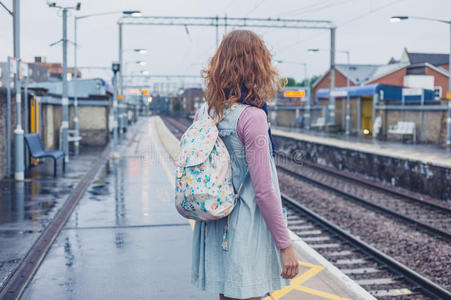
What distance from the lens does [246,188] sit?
2.44m

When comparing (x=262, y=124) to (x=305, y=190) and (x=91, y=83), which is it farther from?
(x=91, y=83)

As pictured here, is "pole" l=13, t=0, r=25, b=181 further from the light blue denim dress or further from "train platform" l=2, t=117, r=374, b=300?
the light blue denim dress

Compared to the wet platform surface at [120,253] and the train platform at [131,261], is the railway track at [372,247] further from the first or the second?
the wet platform surface at [120,253]

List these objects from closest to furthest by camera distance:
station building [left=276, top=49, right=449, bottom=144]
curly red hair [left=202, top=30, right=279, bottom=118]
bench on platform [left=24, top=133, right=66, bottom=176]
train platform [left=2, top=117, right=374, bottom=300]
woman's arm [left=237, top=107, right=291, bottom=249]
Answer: woman's arm [left=237, top=107, right=291, bottom=249] < curly red hair [left=202, top=30, right=279, bottom=118] < train platform [left=2, top=117, right=374, bottom=300] < bench on platform [left=24, top=133, right=66, bottom=176] < station building [left=276, top=49, right=449, bottom=144]

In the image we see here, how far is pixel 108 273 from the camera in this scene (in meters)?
5.11

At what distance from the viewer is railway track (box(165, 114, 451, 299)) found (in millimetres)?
6141

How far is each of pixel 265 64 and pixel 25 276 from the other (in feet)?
11.6

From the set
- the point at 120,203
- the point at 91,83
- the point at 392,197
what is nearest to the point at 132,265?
the point at 120,203

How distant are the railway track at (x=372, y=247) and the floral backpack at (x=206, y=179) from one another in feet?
13.6

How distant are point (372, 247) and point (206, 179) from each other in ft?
19.4

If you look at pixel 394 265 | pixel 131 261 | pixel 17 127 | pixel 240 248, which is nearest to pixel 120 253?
pixel 131 261

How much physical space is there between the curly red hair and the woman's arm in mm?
146

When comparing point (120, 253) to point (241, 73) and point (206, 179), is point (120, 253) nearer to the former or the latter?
point (206, 179)

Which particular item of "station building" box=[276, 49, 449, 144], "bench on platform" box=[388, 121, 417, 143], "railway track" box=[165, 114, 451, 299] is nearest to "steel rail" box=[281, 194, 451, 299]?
"railway track" box=[165, 114, 451, 299]
